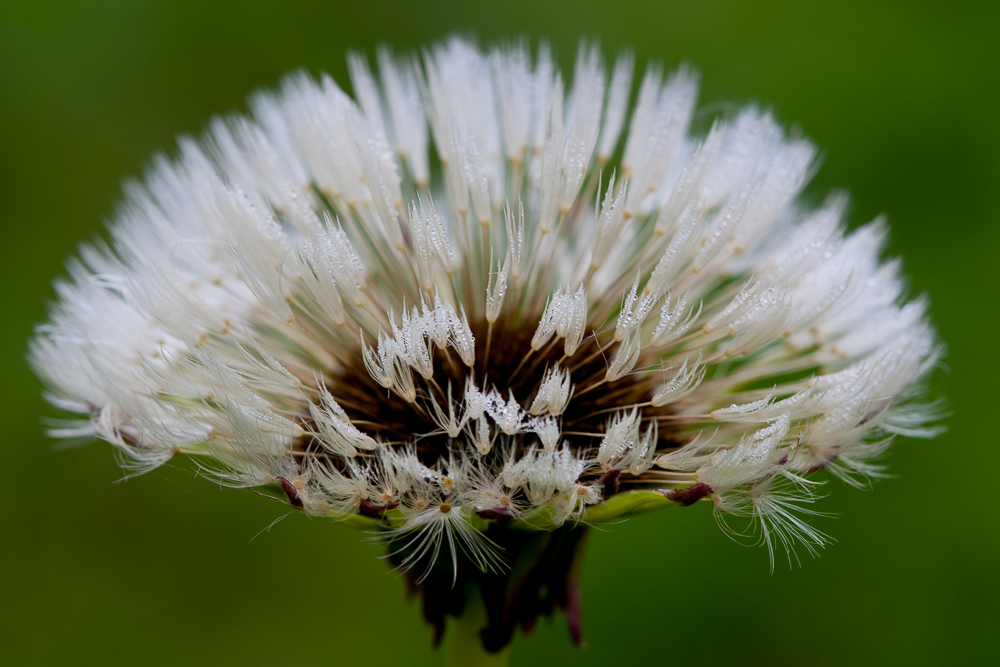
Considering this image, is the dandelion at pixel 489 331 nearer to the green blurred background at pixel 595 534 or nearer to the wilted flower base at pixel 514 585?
the wilted flower base at pixel 514 585

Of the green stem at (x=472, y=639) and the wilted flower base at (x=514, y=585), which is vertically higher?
the wilted flower base at (x=514, y=585)

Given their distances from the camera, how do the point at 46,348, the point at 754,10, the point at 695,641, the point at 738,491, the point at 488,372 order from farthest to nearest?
the point at 754,10
the point at 695,641
the point at 46,348
the point at 488,372
the point at 738,491

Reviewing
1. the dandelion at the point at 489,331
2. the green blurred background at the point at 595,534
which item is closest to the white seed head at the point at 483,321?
the dandelion at the point at 489,331

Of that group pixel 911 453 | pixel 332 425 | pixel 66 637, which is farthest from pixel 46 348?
pixel 911 453

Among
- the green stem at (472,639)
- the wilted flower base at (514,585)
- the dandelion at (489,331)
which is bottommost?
the green stem at (472,639)

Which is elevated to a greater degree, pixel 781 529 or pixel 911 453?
pixel 911 453

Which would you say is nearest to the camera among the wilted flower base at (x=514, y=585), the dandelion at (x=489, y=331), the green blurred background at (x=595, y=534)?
the dandelion at (x=489, y=331)

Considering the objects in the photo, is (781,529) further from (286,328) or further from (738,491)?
(286,328)
